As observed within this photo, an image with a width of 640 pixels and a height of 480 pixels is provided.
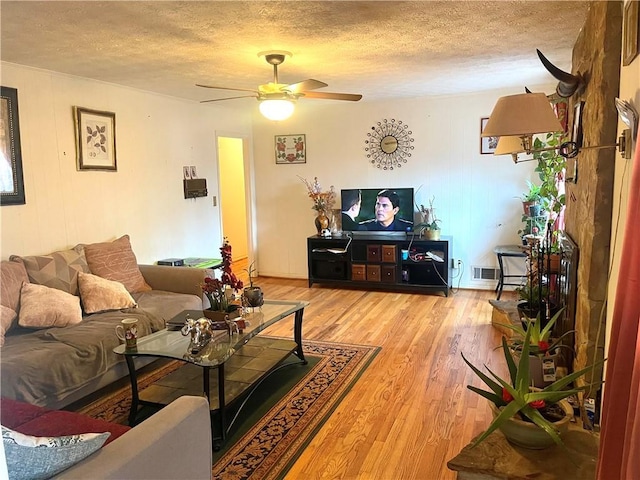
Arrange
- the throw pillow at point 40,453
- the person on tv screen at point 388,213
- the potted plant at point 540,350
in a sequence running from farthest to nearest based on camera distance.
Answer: the person on tv screen at point 388,213, the potted plant at point 540,350, the throw pillow at point 40,453

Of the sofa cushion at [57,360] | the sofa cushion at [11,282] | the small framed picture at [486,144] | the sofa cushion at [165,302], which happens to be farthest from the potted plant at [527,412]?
the small framed picture at [486,144]

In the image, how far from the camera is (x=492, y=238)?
18.2 feet

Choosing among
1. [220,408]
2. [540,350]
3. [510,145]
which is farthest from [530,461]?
[510,145]

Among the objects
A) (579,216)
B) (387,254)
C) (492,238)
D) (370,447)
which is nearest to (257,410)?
(370,447)

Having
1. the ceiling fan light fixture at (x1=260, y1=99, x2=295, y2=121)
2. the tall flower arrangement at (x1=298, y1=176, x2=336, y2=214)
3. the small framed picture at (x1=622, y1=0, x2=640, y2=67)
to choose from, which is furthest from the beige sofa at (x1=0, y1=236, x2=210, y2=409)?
the small framed picture at (x1=622, y1=0, x2=640, y2=67)

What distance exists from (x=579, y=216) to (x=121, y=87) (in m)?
3.95

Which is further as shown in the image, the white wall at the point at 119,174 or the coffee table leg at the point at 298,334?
the white wall at the point at 119,174

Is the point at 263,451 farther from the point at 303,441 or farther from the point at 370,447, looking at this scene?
the point at 370,447

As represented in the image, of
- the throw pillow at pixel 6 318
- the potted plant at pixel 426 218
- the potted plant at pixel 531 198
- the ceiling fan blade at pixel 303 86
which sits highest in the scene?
the ceiling fan blade at pixel 303 86

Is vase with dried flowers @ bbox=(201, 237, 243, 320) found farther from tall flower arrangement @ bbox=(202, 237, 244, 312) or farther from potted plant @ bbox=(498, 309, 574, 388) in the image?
potted plant @ bbox=(498, 309, 574, 388)

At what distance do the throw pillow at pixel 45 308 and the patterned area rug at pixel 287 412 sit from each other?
1.91ft

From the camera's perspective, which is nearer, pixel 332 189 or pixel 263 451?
pixel 263 451

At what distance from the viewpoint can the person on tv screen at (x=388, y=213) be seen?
5.68 metres

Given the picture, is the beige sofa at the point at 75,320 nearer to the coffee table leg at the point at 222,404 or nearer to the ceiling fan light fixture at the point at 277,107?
the coffee table leg at the point at 222,404
